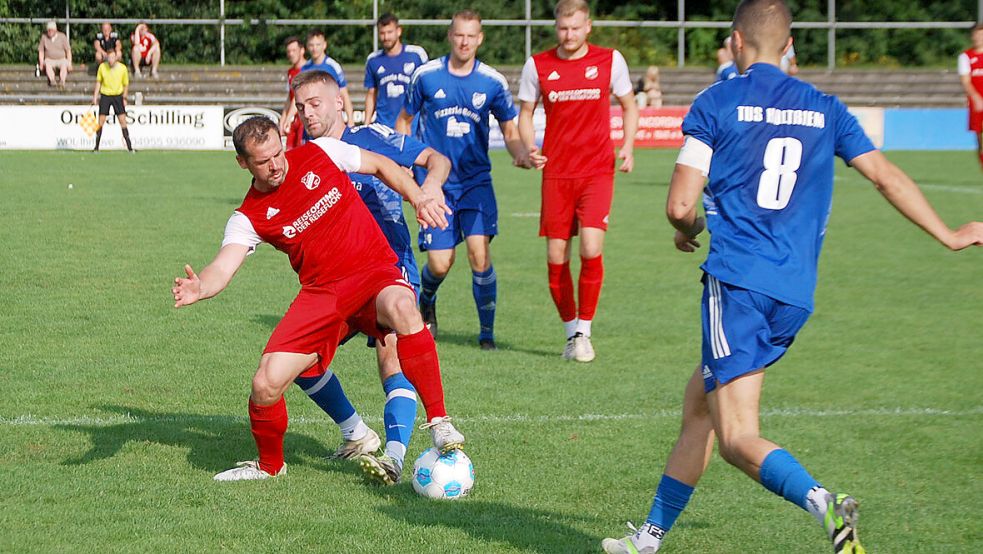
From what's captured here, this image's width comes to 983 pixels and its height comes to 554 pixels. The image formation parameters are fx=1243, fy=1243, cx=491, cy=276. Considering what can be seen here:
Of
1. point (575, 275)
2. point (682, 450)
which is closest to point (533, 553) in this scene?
point (682, 450)

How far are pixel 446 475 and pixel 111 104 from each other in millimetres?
22636

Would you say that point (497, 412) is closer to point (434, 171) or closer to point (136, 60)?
point (434, 171)

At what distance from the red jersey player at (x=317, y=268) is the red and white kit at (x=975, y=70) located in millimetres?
15053

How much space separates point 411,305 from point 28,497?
1718 mm

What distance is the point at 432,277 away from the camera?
8867 mm

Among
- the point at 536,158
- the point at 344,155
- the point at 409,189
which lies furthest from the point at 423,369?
the point at 536,158

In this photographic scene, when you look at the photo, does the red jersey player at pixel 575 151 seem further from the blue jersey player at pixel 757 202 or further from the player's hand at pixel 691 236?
the blue jersey player at pixel 757 202

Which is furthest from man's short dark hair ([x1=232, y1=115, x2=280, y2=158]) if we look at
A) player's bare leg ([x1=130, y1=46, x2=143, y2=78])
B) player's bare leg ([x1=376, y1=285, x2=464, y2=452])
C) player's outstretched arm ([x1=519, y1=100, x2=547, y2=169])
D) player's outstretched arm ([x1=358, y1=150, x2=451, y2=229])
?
player's bare leg ([x1=130, y1=46, x2=143, y2=78])

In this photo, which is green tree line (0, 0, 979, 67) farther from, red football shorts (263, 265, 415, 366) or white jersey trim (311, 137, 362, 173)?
red football shorts (263, 265, 415, 366)

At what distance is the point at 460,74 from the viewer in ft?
28.6

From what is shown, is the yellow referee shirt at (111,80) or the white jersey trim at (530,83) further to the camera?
the yellow referee shirt at (111,80)

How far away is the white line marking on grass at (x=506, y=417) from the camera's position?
618 centimetres

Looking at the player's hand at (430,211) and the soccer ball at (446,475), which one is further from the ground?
the player's hand at (430,211)

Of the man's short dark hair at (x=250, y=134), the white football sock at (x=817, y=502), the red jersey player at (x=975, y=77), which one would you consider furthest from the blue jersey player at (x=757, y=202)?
the red jersey player at (x=975, y=77)
